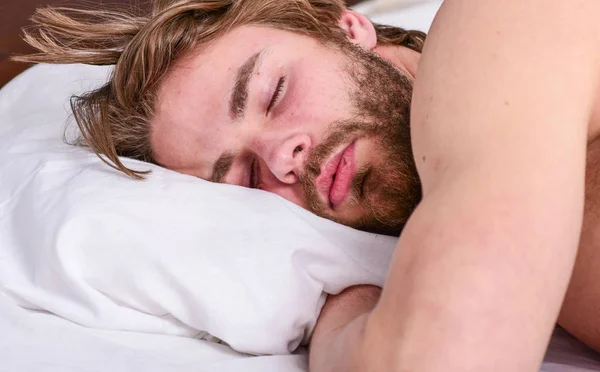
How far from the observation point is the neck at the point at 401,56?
4.26 feet

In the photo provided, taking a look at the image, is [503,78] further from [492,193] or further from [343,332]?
[343,332]

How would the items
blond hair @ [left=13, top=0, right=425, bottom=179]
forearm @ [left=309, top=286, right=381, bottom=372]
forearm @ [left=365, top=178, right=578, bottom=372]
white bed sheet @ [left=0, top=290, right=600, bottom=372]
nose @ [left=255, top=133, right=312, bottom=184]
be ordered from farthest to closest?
1. blond hair @ [left=13, top=0, right=425, bottom=179]
2. nose @ [left=255, top=133, right=312, bottom=184]
3. white bed sheet @ [left=0, top=290, right=600, bottom=372]
4. forearm @ [left=309, top=286, right=381, bottom=372]
5. forearm @ [left=365, top=178, right=578, bottom=372]

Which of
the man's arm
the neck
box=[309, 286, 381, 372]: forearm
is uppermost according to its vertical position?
the man's arm

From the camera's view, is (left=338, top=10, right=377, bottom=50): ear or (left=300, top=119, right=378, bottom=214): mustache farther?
(left=338, top=10, right=377, bottom=50): ear

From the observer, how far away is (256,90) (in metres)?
1.08

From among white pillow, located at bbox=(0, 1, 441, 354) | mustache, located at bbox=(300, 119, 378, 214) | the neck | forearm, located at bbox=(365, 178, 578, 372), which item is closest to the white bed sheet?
white pillow, located at bbox=(0, 1, 441, 354)

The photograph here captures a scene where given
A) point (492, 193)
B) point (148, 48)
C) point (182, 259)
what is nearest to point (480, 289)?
point (492, 193)

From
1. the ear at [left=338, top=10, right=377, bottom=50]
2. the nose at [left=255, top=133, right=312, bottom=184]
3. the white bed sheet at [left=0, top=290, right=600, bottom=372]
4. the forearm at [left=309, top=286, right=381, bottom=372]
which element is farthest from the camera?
the ear at [left=338, top=10, right=377, bottom=50]

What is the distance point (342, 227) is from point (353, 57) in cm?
32

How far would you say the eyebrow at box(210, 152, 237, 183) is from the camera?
43.1 inches

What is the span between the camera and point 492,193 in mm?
582

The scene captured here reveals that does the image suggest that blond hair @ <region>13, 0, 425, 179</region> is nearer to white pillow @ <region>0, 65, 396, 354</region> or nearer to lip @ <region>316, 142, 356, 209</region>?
white pillow @ <region>0, 65, 396, 354</region>

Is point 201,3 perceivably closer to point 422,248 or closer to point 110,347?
point 110,347

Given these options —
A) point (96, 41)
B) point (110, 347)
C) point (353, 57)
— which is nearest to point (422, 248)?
point (110, 347)
